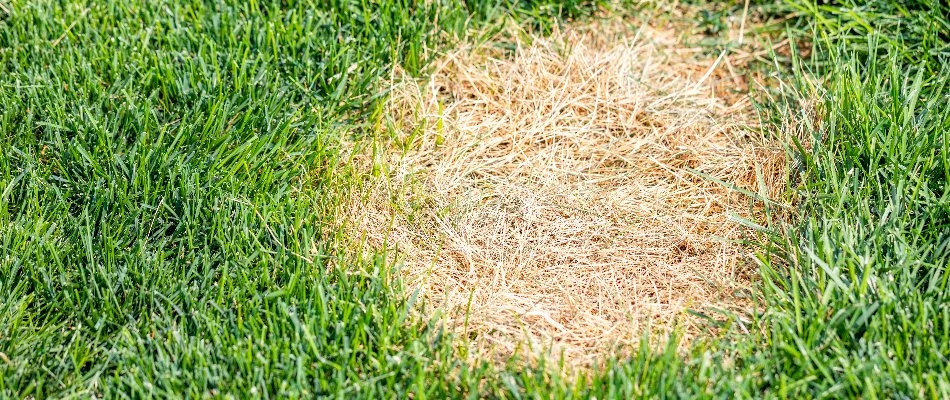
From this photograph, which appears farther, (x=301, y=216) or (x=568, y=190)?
(x=568, y=190)

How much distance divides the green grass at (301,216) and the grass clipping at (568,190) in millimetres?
127

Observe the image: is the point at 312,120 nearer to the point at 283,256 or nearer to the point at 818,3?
the point at 283,256

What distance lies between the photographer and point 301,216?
2.67 metres

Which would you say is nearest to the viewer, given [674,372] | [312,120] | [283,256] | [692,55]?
[674,372]

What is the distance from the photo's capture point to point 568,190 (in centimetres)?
298

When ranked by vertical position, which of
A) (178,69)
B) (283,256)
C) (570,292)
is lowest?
(570,292)

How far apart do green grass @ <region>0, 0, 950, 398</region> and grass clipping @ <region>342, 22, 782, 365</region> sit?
13 centimetres

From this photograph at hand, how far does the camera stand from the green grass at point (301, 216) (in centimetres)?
223

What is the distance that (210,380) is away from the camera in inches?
87.1

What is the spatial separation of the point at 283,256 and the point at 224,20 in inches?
44.3

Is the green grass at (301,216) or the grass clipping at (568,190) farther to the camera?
the grass clipping at (568,190)

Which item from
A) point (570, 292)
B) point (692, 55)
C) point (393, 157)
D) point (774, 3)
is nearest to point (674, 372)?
point (570, 292)

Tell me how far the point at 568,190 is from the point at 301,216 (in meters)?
0.84

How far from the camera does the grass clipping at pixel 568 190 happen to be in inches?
102
